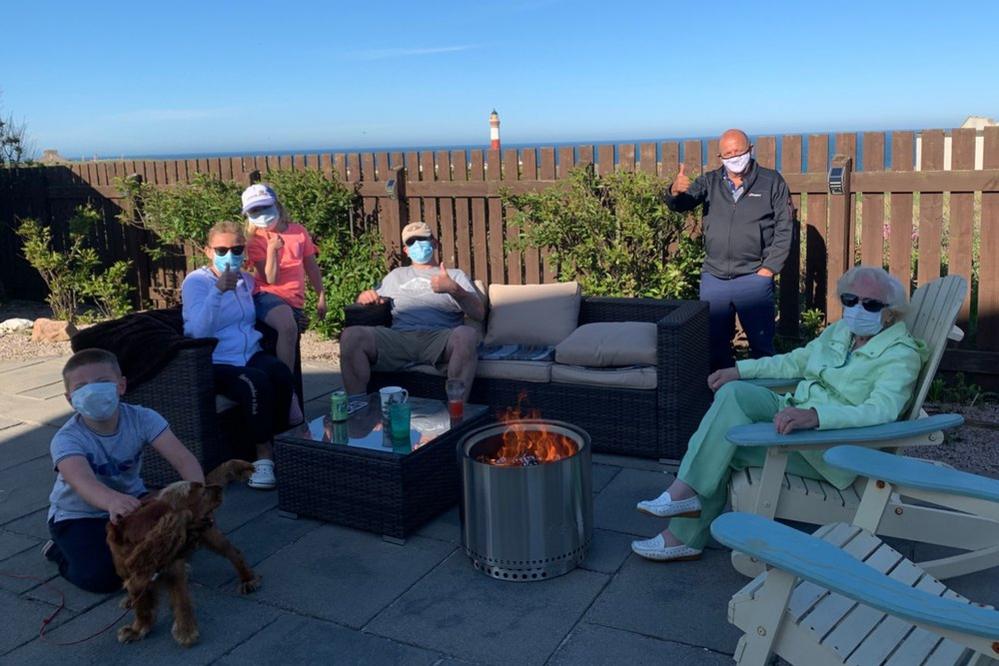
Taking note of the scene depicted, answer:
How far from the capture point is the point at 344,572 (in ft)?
10.8

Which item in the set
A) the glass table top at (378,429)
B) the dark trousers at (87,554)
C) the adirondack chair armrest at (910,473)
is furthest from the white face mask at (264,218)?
the adirondack chair armrest at (910,473)

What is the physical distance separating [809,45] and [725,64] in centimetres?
199

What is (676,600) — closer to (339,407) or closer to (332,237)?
(339,407)

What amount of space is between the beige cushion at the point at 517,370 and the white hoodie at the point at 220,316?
1.21 metres

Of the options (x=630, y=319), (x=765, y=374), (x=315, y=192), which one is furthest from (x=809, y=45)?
(x=765, y=374)

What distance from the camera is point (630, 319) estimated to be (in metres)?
5.04

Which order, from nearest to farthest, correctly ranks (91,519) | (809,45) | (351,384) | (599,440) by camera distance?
(91,519)
(599,440)
(351,384)
(809,45)

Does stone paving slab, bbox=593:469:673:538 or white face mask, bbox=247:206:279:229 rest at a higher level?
white face mask, bbox=247:206:279:229

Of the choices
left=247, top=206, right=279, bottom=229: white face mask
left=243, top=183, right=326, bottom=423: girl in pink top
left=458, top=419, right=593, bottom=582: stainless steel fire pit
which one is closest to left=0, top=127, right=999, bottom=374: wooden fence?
left=243, top=183, right=326, bottom=423: girl in pink top

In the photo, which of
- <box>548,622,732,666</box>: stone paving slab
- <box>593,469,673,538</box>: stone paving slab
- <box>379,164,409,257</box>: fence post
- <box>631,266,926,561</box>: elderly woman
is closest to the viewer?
<box>548,622,732,666</box>: stone paving slab

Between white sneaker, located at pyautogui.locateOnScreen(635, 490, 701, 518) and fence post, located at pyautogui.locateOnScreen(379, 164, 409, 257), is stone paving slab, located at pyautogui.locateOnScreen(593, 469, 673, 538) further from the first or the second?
fence post, located at pyautogui.locateOnScreen(379, 164, 409, 257)

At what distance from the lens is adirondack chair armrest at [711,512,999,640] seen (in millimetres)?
1777

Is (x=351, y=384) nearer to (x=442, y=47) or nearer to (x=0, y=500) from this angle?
(x=0, y=500)

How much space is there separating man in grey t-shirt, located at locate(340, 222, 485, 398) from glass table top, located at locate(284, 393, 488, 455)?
528 mm
